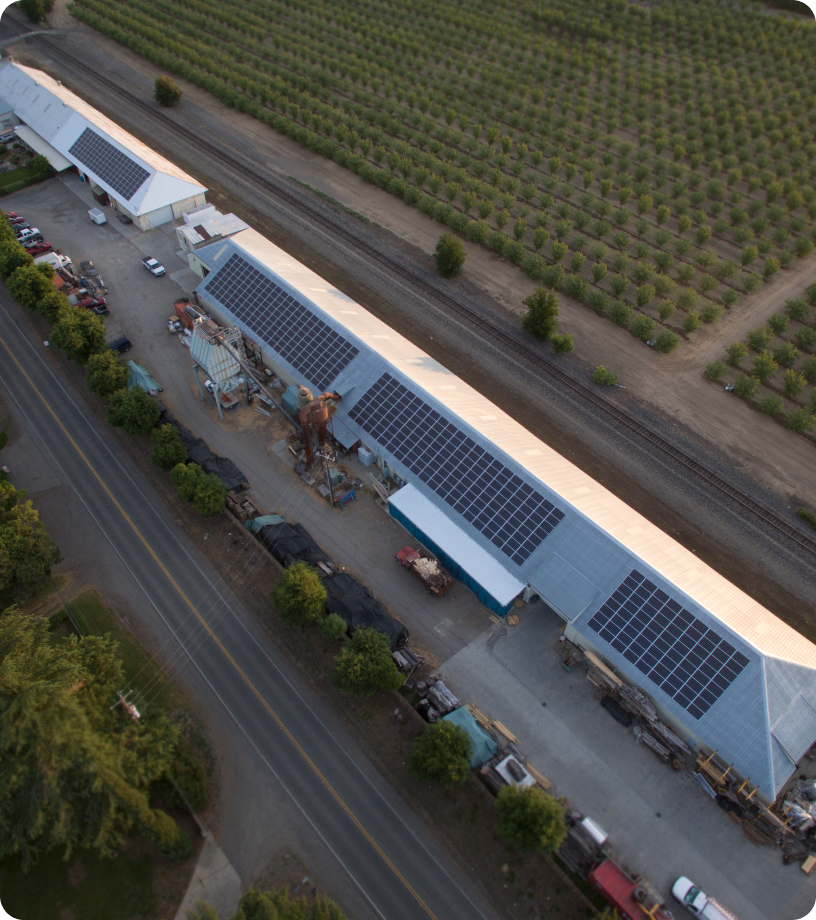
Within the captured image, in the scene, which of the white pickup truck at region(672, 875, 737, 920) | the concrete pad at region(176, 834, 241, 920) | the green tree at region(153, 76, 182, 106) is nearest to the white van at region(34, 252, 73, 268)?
the green tree at region(153, 76, 182, 106)

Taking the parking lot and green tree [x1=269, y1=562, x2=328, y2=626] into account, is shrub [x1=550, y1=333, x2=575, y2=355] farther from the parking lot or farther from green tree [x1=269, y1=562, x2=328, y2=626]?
green tree [x1=269, y1=562, x2=328, y2=626]

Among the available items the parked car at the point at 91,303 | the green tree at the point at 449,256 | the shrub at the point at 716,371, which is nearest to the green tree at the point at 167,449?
the parked car at the point at 91,303

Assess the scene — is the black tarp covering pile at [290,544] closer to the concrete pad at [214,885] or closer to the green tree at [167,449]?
the green tree at [167,449]

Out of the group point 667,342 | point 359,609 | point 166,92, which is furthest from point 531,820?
point 166,92

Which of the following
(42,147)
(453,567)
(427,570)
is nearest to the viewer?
(453,567)

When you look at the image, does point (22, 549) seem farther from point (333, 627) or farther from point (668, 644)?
point (668, 644)

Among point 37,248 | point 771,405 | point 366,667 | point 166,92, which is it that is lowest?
point 366,667

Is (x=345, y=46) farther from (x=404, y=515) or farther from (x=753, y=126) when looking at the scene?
(x=404, y=515)
